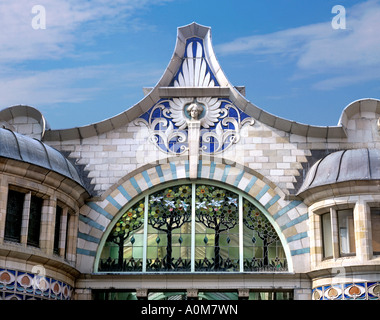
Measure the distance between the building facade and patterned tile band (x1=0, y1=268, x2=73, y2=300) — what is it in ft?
0.12

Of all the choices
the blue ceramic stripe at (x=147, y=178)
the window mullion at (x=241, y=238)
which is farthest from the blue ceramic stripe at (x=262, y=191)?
the blue ceramic stripe at (x=147, y=178)

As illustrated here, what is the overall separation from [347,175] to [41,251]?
7967 mm

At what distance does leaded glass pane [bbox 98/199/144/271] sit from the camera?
23859 mm

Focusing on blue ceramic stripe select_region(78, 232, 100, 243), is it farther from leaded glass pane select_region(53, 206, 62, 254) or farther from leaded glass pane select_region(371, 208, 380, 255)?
leaded glass pane select_region(371, 208, 380, 255)

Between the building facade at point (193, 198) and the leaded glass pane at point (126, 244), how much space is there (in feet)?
0.10

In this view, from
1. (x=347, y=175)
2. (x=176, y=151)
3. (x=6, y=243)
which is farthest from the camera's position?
(x=176, y=151)

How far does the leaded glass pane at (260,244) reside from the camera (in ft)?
77.5

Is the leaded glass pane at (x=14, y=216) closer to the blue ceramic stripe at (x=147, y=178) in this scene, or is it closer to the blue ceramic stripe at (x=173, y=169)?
the blue ceramic stripe at (x=147, y=178)

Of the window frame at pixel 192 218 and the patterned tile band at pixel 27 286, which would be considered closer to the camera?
the patterned tile band at pixel 27 286

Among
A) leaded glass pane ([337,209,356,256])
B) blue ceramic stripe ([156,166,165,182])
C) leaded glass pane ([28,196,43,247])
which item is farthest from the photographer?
blue ceramic stripe ([156,166,165,182])

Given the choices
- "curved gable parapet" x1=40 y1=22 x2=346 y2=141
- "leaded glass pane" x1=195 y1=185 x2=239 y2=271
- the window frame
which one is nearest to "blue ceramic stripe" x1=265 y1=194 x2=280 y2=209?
the window frame

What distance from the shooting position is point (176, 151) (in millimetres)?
24844
